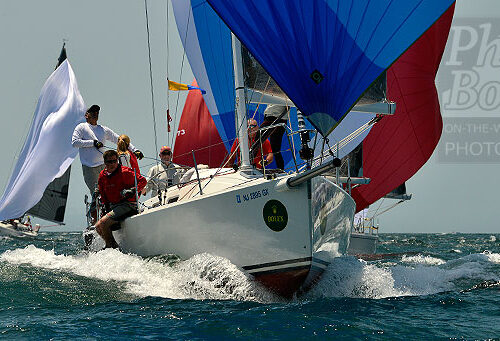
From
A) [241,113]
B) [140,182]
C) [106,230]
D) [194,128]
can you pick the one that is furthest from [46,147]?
[194,128]

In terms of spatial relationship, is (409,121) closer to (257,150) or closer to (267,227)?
(257,150)

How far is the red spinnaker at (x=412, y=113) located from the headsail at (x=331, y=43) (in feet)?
23.7

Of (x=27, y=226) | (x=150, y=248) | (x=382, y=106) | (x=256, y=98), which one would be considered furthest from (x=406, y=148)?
(x=27, y=226)

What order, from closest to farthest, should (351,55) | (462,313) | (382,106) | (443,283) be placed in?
1. (462,313)
2. (351,55)
3. (443,283)
4. (382,106)

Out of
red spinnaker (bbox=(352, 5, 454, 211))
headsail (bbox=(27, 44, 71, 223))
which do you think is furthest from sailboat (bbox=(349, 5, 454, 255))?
headsail (bbox=(27, 44, 71, 223))

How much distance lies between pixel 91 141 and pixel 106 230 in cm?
159

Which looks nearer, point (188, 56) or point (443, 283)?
point (443, 283)

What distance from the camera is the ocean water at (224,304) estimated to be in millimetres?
4340

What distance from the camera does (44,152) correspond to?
11.4m

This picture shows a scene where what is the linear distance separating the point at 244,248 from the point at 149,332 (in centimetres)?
191

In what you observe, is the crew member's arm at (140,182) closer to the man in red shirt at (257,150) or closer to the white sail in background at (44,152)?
the man in red shirt at (257,150)

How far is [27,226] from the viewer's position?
4234 cm

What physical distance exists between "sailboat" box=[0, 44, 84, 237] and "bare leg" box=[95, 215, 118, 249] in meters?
3.50

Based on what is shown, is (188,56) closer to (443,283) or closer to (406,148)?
(406,148)
